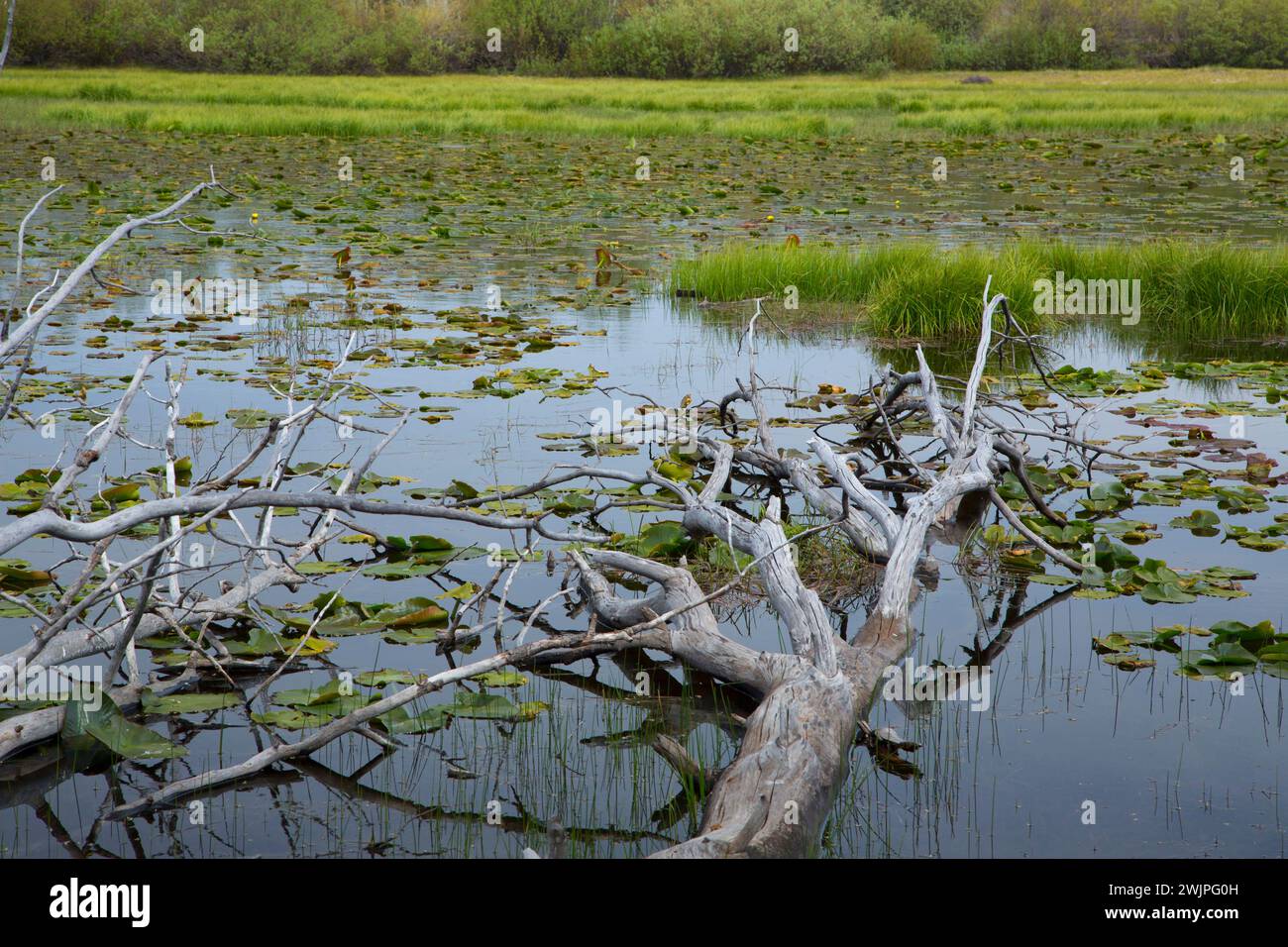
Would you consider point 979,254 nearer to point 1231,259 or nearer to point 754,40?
point 1231,259

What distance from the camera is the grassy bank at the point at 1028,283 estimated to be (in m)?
8.68

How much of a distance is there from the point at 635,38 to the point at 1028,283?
4506cm

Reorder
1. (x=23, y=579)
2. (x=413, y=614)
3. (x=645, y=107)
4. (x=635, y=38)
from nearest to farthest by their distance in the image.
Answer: (x=413, y=614), (x=23, y=579), (x=645, y=107), (x=635, y=38)

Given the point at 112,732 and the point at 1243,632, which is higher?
the point at 112,732

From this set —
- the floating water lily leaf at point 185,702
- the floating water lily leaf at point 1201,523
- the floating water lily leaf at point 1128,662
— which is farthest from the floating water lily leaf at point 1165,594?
the floating water lily leaf at point 185,702

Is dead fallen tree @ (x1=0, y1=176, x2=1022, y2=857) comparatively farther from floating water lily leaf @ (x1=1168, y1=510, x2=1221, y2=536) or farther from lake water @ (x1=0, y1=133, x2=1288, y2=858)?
floating water lily leaf @ (x1=1168, y1=510, x2=1221, y2=536)

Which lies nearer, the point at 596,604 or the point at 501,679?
the point at 501,679

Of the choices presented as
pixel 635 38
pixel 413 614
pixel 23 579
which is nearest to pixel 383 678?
pixel 413 614

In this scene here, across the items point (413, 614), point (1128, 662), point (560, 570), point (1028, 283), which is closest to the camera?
point (1128, 662)

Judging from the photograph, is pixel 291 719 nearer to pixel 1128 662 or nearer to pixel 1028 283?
pixel 1128 662

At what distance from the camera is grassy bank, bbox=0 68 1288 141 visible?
990 inches

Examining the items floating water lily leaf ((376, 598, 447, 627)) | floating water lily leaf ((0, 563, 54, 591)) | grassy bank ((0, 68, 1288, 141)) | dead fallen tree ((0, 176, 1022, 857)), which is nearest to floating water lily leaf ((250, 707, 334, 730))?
dead fallen tree ((0, 176, 1022, 857))

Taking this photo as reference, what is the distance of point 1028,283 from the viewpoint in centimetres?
852

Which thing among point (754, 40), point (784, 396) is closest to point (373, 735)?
point (784, 396)
